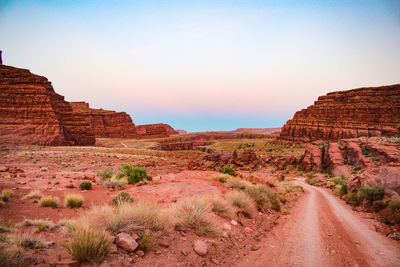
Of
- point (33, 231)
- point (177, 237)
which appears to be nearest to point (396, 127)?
point (177, 237)

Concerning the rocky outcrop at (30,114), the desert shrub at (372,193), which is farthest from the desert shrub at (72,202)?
the rocky outcrop at (30,114)

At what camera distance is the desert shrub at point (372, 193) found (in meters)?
8.63

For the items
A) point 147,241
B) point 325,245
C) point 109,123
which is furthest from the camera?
point 109,123

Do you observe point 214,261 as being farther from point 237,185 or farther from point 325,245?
point 237,185

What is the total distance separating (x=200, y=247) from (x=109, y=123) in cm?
12035

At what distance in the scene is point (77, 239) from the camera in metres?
3.08

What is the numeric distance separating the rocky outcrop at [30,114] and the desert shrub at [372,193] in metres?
53.8

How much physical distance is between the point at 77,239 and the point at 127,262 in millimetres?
950

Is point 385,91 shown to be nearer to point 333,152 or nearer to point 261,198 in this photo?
point 333,152

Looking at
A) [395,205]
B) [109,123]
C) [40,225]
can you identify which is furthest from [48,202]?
[109,123]

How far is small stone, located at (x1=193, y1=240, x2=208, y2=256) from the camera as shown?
14.0ft

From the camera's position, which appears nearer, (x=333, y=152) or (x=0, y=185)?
(x=0, y=185)

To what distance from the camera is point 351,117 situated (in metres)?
53.6

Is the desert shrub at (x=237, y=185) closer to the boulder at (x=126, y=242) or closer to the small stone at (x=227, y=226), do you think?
the small stone at (x=227, y=226)
